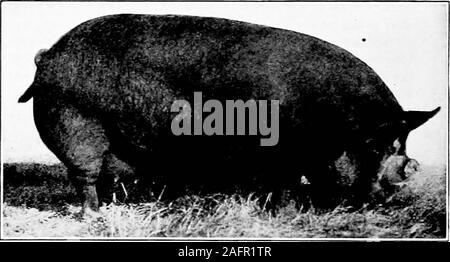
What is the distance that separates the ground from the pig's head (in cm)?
18

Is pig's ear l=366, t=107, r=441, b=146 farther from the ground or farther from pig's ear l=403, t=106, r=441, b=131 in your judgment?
the ground

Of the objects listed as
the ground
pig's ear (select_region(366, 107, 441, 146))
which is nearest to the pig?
pig's ear (select_region(366, 107, 441, 146))

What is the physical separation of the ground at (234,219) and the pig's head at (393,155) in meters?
0.18

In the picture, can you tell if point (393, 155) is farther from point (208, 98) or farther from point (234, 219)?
point (208, 98)

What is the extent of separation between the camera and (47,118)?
19.9 feet

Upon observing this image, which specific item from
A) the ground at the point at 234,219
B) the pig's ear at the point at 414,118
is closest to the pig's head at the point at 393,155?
the pig's ear at the point at 414,118

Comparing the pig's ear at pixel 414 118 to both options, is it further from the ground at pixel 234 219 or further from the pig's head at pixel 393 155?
the ground at pixel 234 219

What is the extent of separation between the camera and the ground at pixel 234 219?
5.95 meters

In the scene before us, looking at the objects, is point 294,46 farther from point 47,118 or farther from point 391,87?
point 47,118

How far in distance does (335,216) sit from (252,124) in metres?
0.97

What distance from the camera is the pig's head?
5.75m

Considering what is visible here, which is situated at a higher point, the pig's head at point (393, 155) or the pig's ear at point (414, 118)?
the pig's ear at point (414, 118)

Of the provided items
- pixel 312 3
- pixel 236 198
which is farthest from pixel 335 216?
pixel 312 3

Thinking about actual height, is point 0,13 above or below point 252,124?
above
